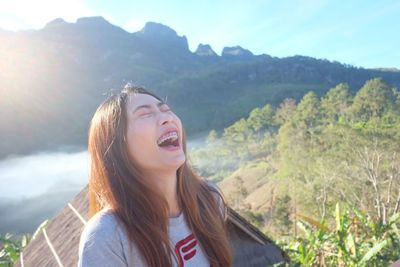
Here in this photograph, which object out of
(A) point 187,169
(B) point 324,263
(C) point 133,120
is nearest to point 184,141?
(A) point 187,169

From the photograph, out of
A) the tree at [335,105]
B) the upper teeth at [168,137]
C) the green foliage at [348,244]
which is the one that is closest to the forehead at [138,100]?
the upper teeth at [168,137]

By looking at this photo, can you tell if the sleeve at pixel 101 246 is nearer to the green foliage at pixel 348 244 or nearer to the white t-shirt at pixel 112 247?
the white t-shirt at pixel 112 247

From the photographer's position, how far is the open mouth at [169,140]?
157cm

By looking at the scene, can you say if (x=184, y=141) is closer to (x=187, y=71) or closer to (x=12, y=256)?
(x=12, y=256)

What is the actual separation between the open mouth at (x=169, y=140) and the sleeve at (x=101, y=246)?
1.21 ft

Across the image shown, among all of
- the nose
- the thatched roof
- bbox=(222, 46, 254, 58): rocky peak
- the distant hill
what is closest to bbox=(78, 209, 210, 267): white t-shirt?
the nose

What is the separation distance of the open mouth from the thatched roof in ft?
Answer: 4.21

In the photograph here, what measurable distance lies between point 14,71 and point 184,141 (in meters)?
82.3

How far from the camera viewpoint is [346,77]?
10200cm

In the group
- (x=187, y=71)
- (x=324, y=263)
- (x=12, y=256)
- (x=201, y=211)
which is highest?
(x=187, y=71)

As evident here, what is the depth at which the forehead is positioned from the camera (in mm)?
1587

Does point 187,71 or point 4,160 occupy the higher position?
point 187,71

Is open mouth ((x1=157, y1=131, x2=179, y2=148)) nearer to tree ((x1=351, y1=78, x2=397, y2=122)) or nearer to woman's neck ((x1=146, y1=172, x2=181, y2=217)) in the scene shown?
woman's neck ((x1=146, y1=172, x2=181, y2=217))

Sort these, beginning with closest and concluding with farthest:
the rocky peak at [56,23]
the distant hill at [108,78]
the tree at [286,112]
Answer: the tree at [286,112] < the distant hill at [108,78] < the rocky peak at [56,23]
